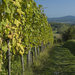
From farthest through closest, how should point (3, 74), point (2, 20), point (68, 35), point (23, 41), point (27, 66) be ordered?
point (68, 35), point (27, 66), point (23, 41), point (3, 74), point (2, 20)

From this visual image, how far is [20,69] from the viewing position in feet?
21.5

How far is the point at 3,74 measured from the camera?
5.42 m

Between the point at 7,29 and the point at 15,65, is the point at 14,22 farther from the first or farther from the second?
the point at 15,65

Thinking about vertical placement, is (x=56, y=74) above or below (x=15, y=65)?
below

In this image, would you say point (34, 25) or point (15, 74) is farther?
point (34, 25)

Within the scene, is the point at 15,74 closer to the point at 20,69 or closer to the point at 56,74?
the point at 20,69

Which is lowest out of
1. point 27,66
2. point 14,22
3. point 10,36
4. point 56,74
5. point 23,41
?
point 56,74

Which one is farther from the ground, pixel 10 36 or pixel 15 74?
pixel 10 36

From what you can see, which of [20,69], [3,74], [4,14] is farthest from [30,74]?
[4,14]

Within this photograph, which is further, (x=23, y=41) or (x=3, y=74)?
(x=23, y=41)

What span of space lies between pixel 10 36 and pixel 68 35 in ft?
136

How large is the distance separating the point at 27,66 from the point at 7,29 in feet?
15.3

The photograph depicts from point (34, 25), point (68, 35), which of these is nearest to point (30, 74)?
point (34, 25)

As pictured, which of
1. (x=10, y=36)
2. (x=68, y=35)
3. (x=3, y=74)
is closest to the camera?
(x=10, y=36)
